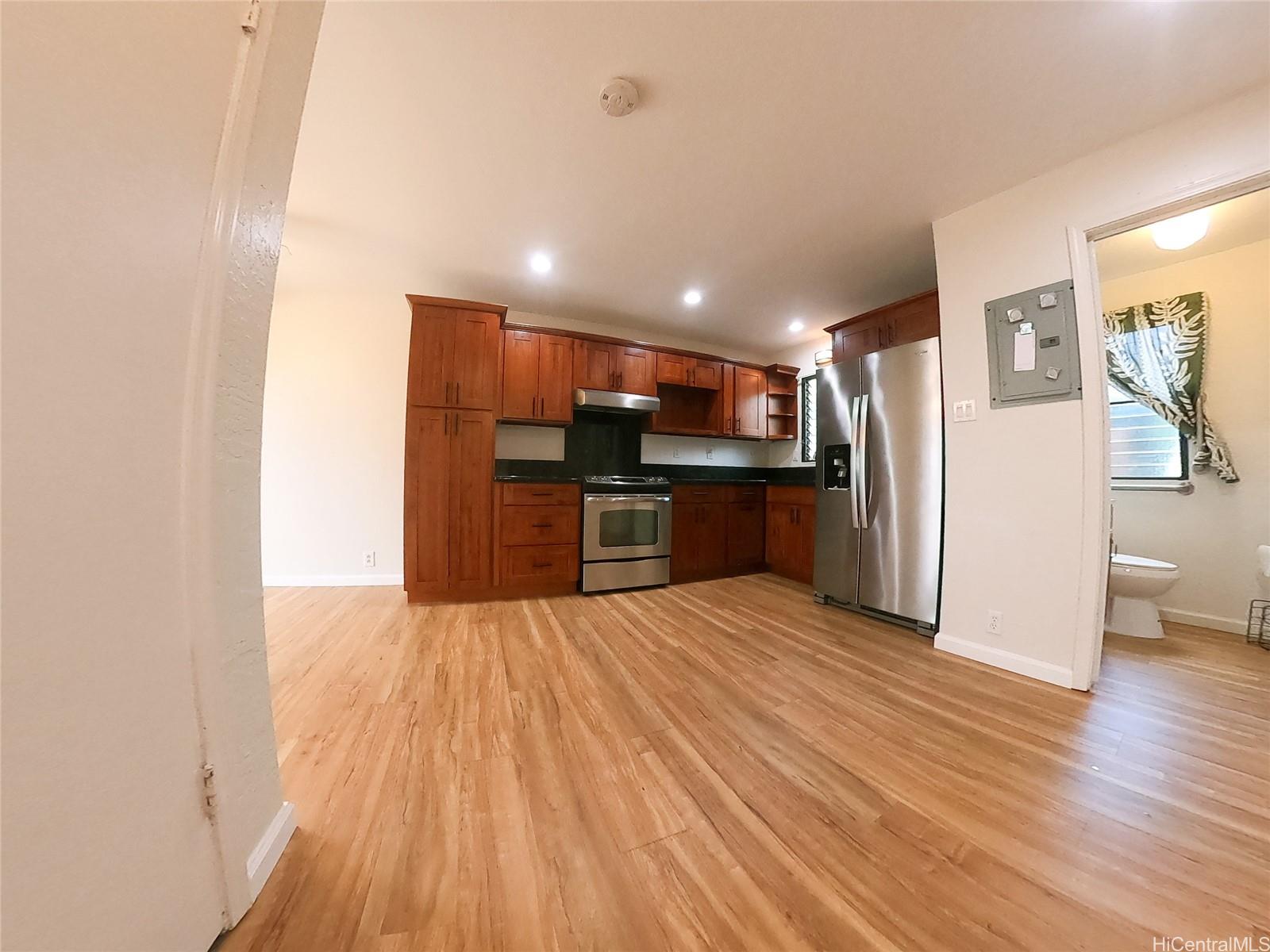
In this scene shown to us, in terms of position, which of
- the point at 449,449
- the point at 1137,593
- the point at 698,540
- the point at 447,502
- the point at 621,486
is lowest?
the point at 1137,593

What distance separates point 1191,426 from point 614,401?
3884 mm

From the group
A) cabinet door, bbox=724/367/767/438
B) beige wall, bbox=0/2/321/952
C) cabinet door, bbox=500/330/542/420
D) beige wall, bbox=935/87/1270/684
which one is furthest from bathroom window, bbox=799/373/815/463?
beige wall, bbox=0/2/321/952

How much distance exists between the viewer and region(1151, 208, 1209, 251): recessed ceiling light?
1932mm

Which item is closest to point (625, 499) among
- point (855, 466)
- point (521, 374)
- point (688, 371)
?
point (521, 374)

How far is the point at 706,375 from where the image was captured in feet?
12.3

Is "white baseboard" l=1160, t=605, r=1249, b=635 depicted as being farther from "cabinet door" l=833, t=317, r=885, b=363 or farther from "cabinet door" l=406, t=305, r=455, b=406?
"cabinet door" l=406, t=305, r=455, b=406

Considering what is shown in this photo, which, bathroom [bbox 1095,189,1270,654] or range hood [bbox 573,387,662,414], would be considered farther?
range hood [bbox 573,387,662,414]

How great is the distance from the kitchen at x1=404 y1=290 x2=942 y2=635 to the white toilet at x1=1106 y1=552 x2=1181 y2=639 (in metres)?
1.15

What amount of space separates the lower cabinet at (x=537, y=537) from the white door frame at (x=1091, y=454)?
108 inches

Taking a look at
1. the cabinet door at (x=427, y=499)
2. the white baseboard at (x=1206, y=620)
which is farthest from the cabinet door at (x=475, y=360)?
the white baseboard at (x=1206, y=620)

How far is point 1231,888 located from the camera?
0.81 m

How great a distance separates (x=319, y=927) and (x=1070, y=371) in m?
2.97

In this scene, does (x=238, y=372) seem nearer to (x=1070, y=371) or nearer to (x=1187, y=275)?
(x=1070, y=371)

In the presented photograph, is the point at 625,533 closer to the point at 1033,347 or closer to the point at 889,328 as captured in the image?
the point at 889,328
